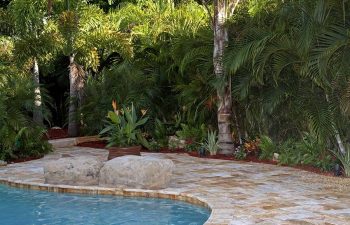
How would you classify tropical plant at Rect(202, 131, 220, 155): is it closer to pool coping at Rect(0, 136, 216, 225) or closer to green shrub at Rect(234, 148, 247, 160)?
green shrub at Rect(234, 148, 247, 160)

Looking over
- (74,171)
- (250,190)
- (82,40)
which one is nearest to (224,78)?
(250,190)

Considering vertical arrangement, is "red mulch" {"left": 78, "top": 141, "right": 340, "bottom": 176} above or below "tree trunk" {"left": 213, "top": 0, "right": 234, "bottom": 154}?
below

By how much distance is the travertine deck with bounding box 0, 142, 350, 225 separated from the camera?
6473 millimetres

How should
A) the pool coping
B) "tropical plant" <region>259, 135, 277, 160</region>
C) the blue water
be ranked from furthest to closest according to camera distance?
1. "tropical plant" <region>259, 135, 277, 160</region>
2. the pool coping
3. the blue water

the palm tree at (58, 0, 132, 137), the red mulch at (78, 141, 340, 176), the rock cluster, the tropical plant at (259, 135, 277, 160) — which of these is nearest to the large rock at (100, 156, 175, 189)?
the rock cluster

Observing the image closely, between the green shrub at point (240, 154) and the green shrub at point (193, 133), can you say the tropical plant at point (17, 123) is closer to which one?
the green shrub at point (193, 133)

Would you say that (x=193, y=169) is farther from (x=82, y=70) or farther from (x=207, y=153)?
(x=82, y=70)

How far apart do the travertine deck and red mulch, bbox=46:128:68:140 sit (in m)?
5.42

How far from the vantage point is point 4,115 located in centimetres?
1216

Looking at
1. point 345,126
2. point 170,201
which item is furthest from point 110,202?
point 345,126

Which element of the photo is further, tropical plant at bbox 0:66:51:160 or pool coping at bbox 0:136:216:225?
tropical plant at bbox 0:66:51:160

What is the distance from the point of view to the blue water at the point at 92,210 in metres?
7.13

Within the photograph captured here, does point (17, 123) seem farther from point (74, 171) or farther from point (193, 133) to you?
point (193, 133)

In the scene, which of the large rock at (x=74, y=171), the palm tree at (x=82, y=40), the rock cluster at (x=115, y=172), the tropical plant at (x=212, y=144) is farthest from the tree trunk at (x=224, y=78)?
the palm tree at (x=82, y=40)
